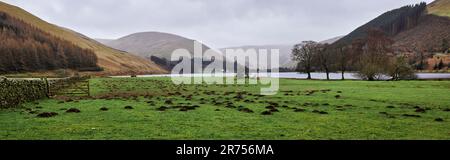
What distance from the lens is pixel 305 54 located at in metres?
107

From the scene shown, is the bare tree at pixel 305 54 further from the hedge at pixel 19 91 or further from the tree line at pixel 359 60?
the hedge at pixel 19 91

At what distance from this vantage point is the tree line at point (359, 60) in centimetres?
8800

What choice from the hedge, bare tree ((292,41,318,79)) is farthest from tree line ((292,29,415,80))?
the hedge

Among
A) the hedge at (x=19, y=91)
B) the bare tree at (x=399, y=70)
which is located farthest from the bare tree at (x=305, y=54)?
the hedge at (x=19, y=91)

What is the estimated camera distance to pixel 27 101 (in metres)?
33.5

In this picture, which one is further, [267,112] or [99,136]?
[267,112]

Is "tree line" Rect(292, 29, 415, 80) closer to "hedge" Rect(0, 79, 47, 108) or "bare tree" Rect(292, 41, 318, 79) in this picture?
"bare tree" Rect(292, 41, 318, 79)

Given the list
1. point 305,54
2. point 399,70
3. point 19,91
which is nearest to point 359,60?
point 305,54

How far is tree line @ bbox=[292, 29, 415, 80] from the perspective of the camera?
88.0 m

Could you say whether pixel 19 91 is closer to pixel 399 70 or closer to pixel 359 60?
pixel 399 70
